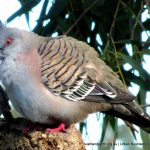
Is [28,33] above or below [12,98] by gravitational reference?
above

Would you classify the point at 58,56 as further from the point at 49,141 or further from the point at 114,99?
the point at 49,141

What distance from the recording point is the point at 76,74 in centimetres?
419

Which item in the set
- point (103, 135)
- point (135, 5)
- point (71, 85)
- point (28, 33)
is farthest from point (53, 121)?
point (135, 5)

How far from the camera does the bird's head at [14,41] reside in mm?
4195

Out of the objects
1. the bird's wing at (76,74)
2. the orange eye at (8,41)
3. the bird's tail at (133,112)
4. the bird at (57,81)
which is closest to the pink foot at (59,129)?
the bird at (57,81)

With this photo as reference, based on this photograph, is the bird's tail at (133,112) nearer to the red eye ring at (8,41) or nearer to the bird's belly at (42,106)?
the bird's belly at (42,106)

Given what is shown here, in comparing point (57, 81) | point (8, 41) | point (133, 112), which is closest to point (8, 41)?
point (8, 41)

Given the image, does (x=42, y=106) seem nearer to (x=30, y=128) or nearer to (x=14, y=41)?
(x=30, y=128)

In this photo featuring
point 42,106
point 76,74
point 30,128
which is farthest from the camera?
point 76,74

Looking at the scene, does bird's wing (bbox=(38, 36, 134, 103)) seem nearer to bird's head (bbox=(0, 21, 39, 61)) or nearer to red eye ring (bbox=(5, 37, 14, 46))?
bird's head (bbox=(0, 21, 39, 61))

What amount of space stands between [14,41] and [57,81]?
0.33 metres

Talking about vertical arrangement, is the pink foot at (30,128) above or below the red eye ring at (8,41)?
below

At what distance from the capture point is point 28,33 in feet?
14.0

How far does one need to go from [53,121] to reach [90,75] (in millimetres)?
317
